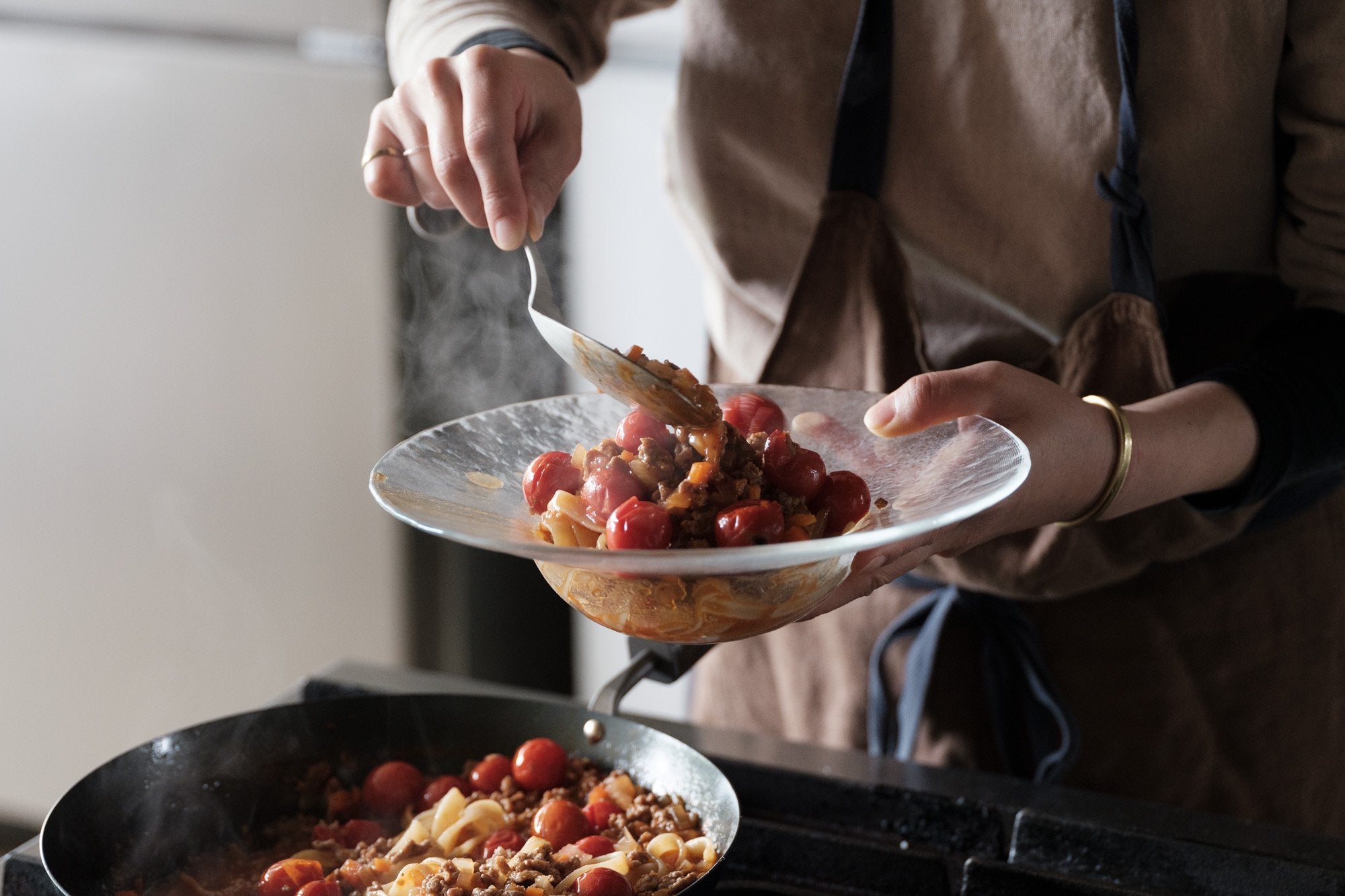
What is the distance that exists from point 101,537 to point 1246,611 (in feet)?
6.64

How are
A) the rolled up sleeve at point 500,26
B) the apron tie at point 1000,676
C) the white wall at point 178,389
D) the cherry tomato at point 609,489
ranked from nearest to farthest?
the cherry tomato at point 609,489, the rolled up sleeve at point 500,26, the apron tie at point 1000,676, the white wall at point 178,389

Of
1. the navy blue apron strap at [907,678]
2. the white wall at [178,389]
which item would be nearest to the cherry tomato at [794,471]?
the navy blue apron strap at [907,678]

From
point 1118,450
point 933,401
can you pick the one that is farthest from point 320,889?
point 1118,450

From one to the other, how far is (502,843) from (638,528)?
11.3 inches

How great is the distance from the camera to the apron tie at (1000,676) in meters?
1.22

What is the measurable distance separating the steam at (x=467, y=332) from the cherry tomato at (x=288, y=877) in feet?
4.59

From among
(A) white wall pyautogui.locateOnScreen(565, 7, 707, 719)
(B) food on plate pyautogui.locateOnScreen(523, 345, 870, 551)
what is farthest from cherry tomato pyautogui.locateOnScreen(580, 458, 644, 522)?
(A) white wall pyautogui.locateOnScreen(565, 7, 707, 719)

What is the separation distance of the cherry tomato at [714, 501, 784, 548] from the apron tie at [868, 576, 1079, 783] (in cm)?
54

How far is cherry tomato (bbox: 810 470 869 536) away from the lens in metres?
0.79

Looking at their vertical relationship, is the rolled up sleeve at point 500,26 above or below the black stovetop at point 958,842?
above

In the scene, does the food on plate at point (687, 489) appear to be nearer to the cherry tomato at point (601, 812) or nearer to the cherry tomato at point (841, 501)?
the cherry tomato at point (841, 501)

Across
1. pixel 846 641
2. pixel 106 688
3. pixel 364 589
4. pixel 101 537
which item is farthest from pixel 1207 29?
pixel 106 688

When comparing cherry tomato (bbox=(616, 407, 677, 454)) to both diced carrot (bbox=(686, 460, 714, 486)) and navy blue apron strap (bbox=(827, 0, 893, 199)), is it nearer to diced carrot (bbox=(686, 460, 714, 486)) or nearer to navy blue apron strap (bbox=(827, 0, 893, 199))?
diced carrot (bbox=(686, 460, 714, 486))

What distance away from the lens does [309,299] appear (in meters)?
2.19
